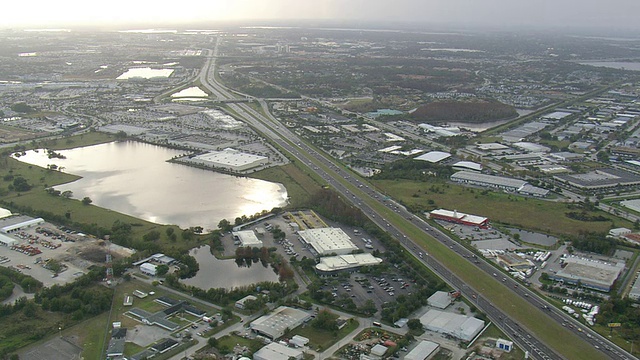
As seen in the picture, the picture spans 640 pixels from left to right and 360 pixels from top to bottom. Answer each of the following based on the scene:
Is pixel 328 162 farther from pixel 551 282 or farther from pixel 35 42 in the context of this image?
pixel 35 42

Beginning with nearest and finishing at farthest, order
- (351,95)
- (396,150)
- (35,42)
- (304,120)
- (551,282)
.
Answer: (551,282) → (396,150) → (304,120) → (351,95) → (35,42)

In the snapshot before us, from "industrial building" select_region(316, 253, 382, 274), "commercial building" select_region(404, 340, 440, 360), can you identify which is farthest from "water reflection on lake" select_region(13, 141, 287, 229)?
"commercial building" select_region(404, 340, 440, 360)

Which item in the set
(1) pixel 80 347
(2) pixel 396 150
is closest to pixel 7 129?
(2) pixel 396 150

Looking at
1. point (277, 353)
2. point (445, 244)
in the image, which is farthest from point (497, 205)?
point (277, 353)

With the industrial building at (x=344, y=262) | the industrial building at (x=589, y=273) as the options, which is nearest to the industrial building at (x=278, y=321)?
the industrial building at (x=344, y=262)

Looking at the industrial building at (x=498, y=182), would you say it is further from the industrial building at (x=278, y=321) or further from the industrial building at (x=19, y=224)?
the industrial building at (x=19, y=224)

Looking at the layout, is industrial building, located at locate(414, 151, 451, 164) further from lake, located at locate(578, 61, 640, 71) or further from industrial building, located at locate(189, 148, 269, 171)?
lake, located at locate(578, 61, 640, 71)

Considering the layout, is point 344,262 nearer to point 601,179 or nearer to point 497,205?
point 497,205
